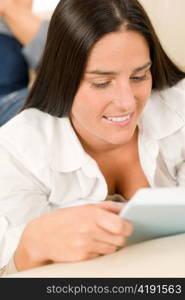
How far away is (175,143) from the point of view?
1.40m

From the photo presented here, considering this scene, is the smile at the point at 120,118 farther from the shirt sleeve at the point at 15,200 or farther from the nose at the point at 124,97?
the shirt sleeve at the point at 15,200

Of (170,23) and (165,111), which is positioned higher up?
(170,23)

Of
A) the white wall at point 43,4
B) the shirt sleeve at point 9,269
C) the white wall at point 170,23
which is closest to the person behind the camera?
the shirt sleeve at point 9,269

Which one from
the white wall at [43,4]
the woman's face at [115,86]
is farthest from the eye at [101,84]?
the white wall at [43,4]

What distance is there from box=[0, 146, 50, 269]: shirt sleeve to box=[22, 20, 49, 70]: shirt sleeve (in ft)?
2.79

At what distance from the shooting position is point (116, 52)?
115cm

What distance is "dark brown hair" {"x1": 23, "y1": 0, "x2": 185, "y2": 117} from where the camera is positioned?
1172mm

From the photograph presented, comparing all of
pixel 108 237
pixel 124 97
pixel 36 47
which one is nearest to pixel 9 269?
pixel 108 237

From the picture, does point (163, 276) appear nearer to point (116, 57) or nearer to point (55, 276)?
point (55, 276)

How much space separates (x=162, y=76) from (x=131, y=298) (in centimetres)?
66

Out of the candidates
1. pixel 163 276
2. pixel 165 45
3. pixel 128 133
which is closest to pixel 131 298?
pixel 163 276

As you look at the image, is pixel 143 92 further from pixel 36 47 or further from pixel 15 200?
pixel 36 47

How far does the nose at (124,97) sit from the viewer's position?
1158mm

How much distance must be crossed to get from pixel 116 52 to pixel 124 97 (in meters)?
0.09
